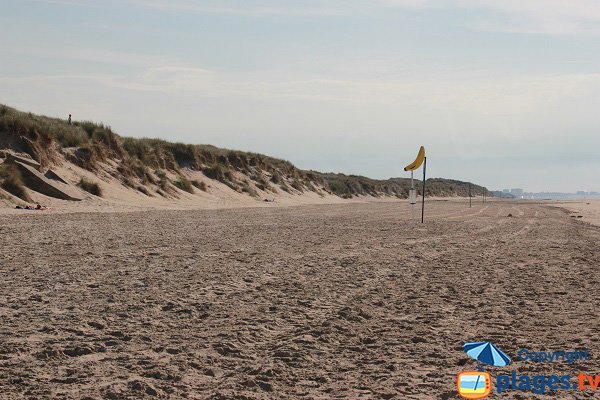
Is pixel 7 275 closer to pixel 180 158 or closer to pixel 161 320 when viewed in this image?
pixel 161 320

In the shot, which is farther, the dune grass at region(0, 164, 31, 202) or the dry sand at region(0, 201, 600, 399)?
the dune grass at region(0, 164, 31, 202)

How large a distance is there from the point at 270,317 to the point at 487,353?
2070mm

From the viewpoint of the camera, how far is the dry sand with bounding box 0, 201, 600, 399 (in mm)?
4105

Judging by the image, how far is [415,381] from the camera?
13.5 ft

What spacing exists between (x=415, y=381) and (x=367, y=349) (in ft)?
2.71

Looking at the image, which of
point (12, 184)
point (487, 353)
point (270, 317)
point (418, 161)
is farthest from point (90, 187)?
point (487, 353)

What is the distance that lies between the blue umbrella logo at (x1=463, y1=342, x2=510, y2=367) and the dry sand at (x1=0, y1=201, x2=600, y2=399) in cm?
8

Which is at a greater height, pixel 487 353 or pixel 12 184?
pixel 12 184

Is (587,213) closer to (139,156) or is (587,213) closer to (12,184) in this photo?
(139,156)

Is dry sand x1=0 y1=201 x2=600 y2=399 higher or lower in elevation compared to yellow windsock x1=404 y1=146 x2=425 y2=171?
lower

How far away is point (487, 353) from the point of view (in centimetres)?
468

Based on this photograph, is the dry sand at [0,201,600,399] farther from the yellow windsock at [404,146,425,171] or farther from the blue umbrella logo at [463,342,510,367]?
the yellow windsock at [404,146,425,171]

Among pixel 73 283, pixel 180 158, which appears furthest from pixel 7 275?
pixel 180 158

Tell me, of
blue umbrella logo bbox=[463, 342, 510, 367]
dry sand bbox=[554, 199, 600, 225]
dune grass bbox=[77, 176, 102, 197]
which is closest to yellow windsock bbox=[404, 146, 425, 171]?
dry sand bbox=[554, 199, 600, 225]
